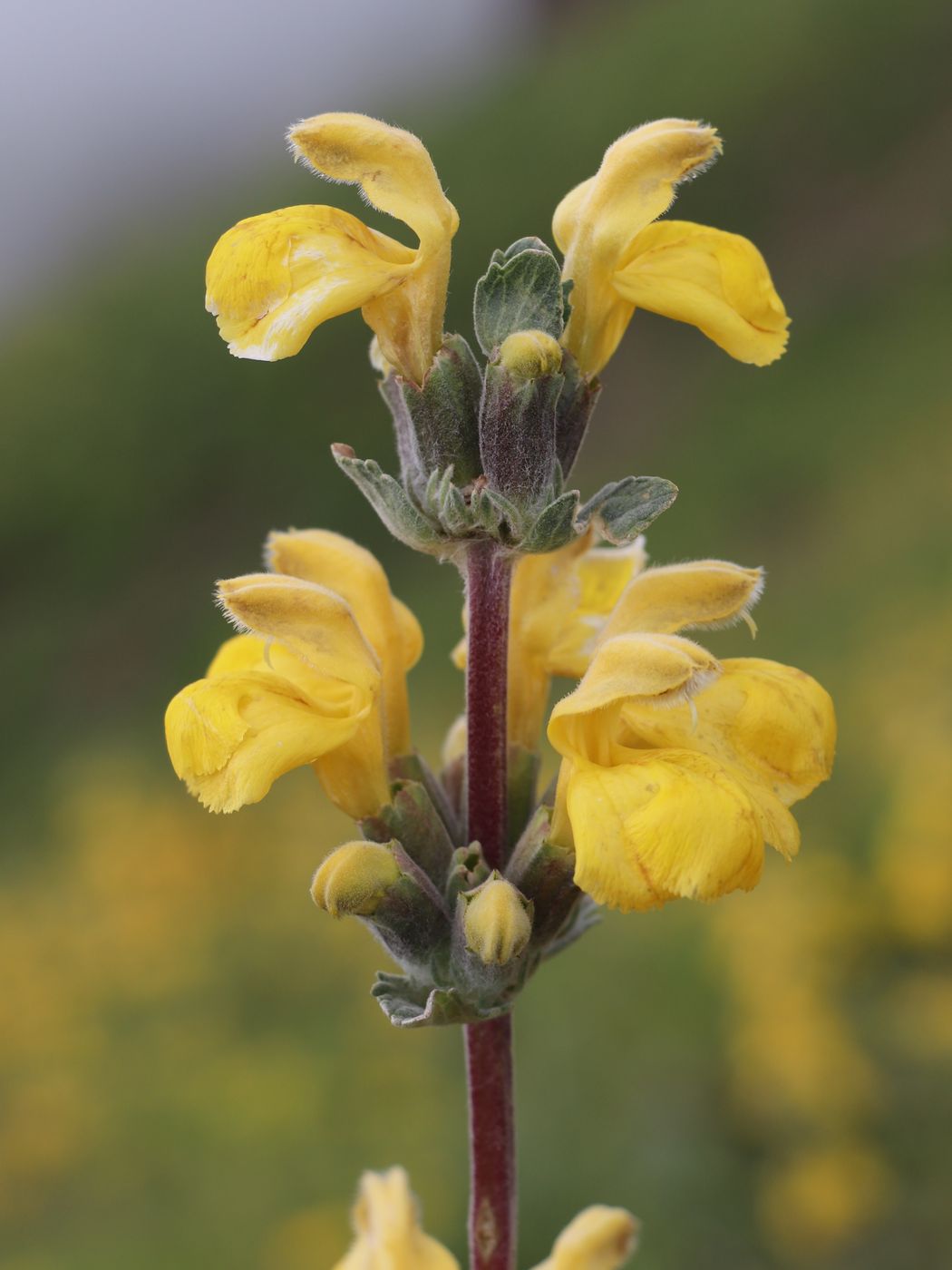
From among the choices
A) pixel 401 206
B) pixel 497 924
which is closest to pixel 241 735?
pixel 497 924

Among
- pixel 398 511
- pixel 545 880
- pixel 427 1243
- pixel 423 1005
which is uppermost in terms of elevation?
pixel 398 511

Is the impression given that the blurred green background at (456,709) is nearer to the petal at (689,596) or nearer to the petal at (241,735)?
the petal at (689,596)

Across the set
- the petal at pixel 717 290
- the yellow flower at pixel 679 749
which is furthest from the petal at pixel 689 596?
the petal at pixel 717 290

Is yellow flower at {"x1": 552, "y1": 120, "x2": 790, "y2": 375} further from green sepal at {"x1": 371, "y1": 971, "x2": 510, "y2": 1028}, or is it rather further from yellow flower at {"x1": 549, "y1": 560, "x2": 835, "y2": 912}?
green sepal at {"x1": 371, "y1": 971, "x2": 510, "y2": 1028}

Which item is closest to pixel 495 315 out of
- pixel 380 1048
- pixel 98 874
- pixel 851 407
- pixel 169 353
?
pixel 380 1048

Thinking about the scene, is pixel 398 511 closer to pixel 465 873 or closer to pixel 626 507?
pixel 626 507

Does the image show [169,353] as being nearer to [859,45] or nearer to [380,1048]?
[859,45]
